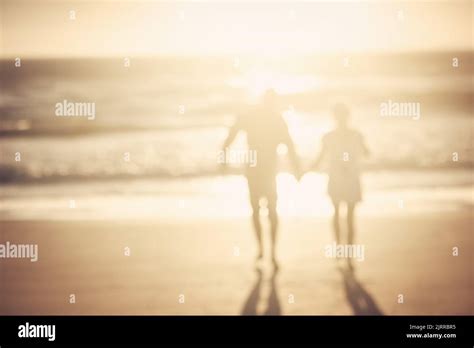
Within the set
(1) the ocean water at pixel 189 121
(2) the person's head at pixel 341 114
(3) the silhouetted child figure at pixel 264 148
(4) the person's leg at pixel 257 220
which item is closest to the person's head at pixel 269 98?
(3) the silhouetted child figure at pixel 264 148

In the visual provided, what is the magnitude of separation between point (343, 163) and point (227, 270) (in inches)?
72.0

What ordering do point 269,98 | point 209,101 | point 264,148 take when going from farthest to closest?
point 209,101 < point 269,98 < point 264,148

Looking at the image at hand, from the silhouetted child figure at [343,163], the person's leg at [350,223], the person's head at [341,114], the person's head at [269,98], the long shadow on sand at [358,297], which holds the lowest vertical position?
the long shadow on sand at [358,297]

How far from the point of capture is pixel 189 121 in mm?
22078

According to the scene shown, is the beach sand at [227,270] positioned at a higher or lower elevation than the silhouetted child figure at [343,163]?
lower

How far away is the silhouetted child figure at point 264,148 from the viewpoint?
326 inches

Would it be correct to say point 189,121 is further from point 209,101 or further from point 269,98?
point 269,98

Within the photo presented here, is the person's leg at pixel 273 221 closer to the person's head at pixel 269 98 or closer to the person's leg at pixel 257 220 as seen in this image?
the person's leg at pixel 257 220

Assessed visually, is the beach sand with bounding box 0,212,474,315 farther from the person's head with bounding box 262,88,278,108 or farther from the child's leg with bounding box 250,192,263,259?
the person's head with bounding box 262,88,278,108

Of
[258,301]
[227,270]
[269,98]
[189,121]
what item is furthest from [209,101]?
[258,301]

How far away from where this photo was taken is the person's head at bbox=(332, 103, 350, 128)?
27.1ft

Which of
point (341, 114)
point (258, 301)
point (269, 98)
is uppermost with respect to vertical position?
point (269, 98)
